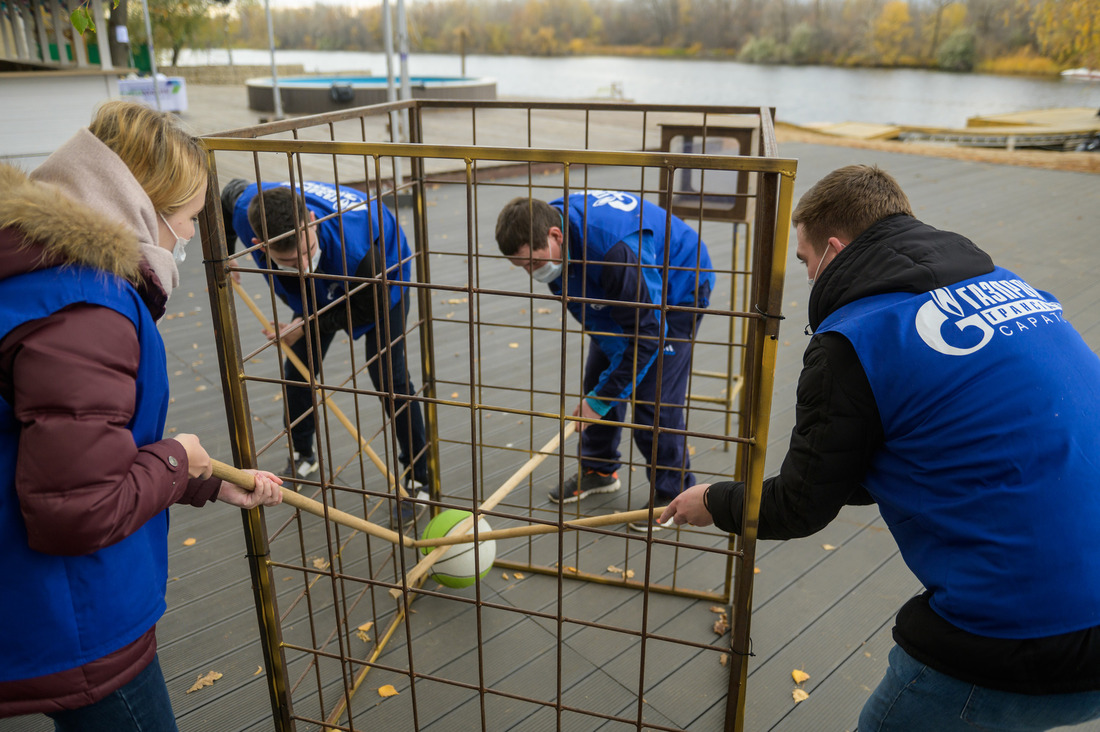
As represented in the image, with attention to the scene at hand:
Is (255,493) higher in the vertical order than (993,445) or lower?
lower

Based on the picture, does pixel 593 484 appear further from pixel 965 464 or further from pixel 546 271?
pixel 965 464

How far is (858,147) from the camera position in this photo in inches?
547

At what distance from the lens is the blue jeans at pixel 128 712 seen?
1.36 metres

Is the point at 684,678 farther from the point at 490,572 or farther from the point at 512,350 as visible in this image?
the point at 512,350

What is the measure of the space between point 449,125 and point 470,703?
13.6 meters

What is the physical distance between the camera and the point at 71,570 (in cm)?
126

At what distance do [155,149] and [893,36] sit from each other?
164 feet

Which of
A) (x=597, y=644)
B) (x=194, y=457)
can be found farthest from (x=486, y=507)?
(x=194, y=457)

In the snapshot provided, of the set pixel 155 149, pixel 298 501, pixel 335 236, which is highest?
pixel 155 149

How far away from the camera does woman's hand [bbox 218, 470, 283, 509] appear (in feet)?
5.60

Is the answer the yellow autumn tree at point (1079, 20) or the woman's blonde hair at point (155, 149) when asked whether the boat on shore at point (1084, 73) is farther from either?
the woman's blonde hair at point (155, 149)

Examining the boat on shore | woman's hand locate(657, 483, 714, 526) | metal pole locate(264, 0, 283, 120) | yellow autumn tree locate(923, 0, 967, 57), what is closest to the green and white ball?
woman's hand locate(657, 483, 714, 526)

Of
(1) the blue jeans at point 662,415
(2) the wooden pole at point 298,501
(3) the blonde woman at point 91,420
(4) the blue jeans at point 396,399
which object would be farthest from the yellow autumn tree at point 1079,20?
(3) the blonde woman at point 91,420

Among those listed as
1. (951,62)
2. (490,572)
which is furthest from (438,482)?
(951,62)
